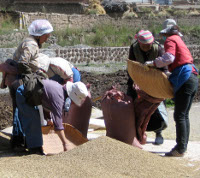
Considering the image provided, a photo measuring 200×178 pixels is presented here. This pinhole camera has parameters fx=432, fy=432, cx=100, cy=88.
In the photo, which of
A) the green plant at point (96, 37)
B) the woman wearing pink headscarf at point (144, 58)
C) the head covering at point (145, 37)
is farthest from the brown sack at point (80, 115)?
the green plant at point (96, 37)

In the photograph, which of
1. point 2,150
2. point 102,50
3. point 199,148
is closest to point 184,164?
point 199,148

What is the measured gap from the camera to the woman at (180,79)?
15.9ft

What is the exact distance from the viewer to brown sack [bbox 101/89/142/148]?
204 inches

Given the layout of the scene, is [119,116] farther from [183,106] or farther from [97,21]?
[97,21]

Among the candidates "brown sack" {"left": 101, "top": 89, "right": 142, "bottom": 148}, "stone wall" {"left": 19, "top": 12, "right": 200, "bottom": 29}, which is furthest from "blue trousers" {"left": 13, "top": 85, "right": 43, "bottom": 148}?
"stone wall" {"left": 19, "top": 12, "right": 200, "bottom": 29}

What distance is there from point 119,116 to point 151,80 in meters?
0.59

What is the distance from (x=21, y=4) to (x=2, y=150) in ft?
106

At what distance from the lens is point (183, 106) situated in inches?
192

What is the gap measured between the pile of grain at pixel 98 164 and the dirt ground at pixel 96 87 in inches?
119

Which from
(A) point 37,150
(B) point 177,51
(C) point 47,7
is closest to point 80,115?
(A) point 37,150

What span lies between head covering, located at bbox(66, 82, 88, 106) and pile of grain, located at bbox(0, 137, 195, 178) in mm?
510

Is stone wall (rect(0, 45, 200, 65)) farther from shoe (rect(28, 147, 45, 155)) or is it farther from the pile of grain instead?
the pile of grain

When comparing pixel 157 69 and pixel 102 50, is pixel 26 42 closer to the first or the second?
pixel 157 69

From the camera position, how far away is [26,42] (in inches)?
196
